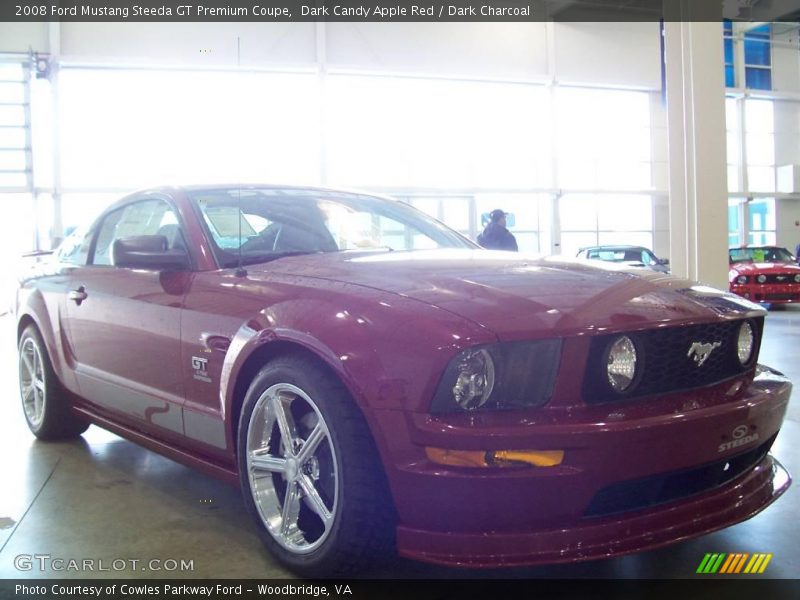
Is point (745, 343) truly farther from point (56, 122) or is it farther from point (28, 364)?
point (56, 122)

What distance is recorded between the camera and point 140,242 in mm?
2613

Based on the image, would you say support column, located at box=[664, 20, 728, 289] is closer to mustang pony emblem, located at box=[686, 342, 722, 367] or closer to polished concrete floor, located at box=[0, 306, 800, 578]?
polished concrete floor, located at box=[0, 306, 800, 578]

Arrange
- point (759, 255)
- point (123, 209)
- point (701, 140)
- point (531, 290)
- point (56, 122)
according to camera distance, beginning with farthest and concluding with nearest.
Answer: point (56, 122)
point (759, 255)
point (701, 140)
point (123, 209)
point (531, 290)

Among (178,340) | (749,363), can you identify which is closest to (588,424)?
(749,363)

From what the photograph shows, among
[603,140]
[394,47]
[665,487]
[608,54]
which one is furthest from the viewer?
[603,140]

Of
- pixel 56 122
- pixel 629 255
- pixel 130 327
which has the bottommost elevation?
pixel 130 327

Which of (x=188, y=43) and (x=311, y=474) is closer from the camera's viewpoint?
(x=311, y=474)

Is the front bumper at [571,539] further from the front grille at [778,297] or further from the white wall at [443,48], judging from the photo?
the white wall at [443,48]

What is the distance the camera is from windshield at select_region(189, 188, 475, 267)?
8.95ft

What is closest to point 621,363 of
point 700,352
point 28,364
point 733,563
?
point 700,352

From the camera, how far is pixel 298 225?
9.44 ft

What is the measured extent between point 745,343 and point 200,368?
173 centimetres

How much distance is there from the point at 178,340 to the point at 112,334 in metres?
0.59

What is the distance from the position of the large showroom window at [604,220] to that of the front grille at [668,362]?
1736 centimetres
